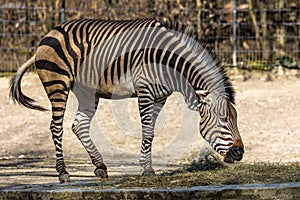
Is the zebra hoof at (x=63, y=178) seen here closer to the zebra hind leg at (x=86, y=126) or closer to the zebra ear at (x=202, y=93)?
the zebra hind leg at (x=86, y=126)

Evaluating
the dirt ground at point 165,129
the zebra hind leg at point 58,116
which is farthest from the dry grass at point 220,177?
the dirt ground at point 165,129

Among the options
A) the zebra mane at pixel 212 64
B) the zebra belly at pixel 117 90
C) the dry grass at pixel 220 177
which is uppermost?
the zebra mane at pixel 212 64

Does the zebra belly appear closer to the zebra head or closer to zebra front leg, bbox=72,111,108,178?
zebra front leg, bbox=72,111,108,178

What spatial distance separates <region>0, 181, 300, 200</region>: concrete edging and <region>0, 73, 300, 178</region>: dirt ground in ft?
13.6

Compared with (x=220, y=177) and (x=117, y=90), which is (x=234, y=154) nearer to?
(x=220, y=177)

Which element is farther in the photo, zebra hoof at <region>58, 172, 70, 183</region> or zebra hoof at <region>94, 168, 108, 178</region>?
zebra hoof at <region>94, 168, 108, 178</region>

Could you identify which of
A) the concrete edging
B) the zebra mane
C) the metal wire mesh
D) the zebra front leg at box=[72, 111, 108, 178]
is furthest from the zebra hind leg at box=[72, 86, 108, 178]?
the metal wire mesh

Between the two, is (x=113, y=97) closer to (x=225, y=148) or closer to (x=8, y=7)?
(x=225, y=148)

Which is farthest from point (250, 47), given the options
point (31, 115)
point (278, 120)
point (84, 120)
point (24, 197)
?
point (24, 197)

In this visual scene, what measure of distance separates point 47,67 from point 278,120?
6.09 m

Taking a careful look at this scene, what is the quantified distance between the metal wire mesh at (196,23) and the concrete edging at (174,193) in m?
10.5

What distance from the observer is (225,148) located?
8375 millimetres

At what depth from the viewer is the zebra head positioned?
27.4 ft

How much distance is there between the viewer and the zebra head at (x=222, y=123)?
8.34 meters
